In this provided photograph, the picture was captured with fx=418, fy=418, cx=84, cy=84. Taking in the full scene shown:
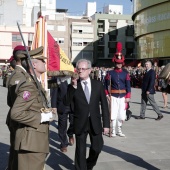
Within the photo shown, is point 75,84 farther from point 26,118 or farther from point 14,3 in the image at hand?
point 14,3

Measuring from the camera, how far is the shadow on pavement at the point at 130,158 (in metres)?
7.04

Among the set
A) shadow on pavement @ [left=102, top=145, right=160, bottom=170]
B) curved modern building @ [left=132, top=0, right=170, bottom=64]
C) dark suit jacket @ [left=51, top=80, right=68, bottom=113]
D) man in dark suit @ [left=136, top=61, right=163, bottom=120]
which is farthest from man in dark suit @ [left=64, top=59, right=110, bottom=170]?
curved modern building @ [left=132, top=0, right=170, bottom=64]

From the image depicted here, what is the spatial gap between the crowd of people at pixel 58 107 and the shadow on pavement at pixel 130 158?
86cm

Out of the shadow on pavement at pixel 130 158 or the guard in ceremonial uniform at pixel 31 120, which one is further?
the shadow on pavement at pixel 130 158

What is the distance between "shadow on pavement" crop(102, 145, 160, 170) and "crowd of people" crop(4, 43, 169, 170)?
0.86 m

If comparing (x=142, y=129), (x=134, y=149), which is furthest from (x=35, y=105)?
(x=142, y=129)

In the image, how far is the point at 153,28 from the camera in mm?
54656

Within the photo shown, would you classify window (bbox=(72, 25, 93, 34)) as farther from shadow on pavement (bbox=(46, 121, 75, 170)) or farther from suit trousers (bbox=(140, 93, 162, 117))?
shadow on pavement (bbox=(46, 121, 75, 170))

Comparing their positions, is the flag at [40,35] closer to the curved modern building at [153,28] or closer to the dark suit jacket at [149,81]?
the dark suit jacket at [149,81]

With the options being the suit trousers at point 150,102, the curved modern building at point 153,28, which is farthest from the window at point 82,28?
the suit trousers at point 150,102

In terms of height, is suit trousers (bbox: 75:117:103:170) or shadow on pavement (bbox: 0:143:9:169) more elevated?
suit trousers (bbox: 75:117:103:170)

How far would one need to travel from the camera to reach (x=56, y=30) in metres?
86.0

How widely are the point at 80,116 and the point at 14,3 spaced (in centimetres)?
9277

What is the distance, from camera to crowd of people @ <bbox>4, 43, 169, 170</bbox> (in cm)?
446
